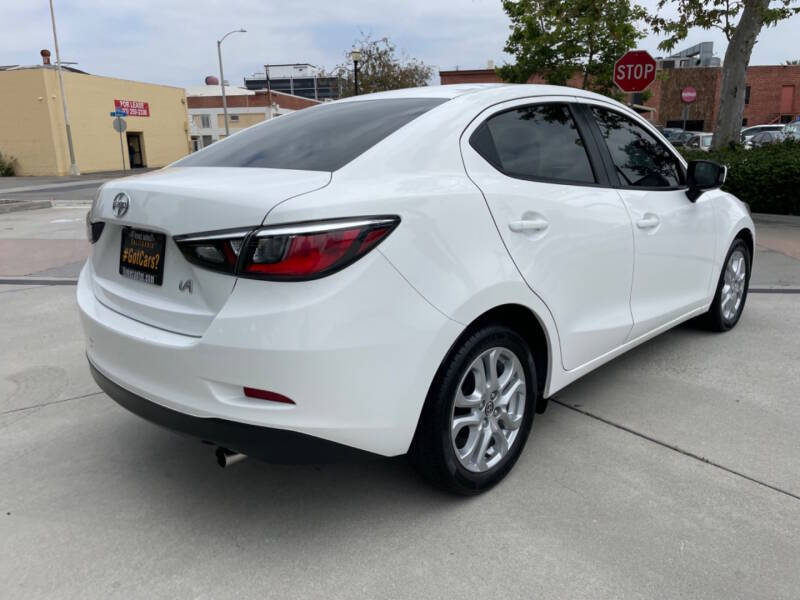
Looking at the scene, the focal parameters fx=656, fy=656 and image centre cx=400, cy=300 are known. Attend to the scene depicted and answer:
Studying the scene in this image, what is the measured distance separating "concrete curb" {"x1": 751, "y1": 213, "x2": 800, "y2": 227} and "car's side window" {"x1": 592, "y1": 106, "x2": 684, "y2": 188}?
24.2ft

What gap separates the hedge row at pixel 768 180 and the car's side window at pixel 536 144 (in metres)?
8.58

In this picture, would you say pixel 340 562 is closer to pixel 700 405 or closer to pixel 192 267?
pixel 192 267

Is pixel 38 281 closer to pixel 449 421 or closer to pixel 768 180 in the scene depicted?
pixel 449 421

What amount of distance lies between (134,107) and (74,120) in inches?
202

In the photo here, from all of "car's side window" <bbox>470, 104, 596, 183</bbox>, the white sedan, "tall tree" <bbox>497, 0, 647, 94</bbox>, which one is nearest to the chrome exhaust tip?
the white sedan

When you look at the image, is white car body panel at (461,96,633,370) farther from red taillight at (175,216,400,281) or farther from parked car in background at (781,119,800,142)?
parked car in background at (781,119,800,142)

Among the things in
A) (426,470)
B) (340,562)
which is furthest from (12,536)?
(426,470)

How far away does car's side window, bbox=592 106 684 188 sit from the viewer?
11.4 feet

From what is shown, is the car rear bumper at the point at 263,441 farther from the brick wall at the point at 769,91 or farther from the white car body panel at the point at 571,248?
the brick wall at the point at 769,91

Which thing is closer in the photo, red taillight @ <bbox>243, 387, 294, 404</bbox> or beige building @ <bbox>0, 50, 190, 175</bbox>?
red taillight @ <bbox>243, 387, 294, 404</bbox>

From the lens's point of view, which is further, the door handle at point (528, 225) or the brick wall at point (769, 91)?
the brick wall at point (769, 91)

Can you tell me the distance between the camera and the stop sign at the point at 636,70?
36.2ft

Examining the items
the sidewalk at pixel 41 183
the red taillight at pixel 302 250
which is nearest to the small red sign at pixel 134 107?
the sidewalk at pixel 41 183

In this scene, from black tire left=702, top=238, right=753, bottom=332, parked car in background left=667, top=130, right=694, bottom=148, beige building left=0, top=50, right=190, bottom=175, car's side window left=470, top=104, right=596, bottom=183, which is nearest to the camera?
car's side window left=470, top=104, right=596, bottom=183
